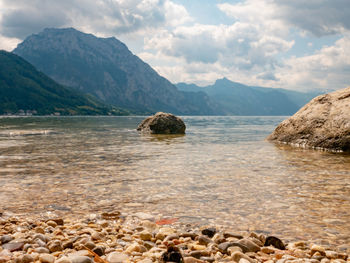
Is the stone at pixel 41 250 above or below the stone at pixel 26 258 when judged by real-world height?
below

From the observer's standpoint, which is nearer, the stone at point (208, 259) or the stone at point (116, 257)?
the stone at point (116, 257)

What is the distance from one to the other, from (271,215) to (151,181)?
480 cm

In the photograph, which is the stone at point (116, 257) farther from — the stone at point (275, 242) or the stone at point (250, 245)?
the stone at point (275, 242)

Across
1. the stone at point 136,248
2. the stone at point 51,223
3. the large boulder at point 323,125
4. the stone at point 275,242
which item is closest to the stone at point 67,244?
the stone at point 136,248

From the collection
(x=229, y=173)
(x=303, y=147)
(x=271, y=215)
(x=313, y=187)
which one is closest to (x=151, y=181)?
(x=229, y=173)

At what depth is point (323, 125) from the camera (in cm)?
2081

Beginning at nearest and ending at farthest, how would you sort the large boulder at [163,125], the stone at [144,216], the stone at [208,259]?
the stone at [208,259] → the stone at [144,216] → the large boulder at [163,125]

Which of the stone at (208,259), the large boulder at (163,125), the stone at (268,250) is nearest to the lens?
the stone at (208,259)

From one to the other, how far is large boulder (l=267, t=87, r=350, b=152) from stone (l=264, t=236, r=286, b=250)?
1644 centimetres

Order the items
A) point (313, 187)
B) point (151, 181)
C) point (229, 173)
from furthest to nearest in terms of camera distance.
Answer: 1. point (229, 173)
2. point (151, 181)
3. point (313, 187)

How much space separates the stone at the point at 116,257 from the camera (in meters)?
4.52

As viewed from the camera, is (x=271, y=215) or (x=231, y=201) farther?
(x=231, y=201)

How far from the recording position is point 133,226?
6.39 m

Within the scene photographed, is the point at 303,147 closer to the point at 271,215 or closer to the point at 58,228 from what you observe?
the point at 271,215
